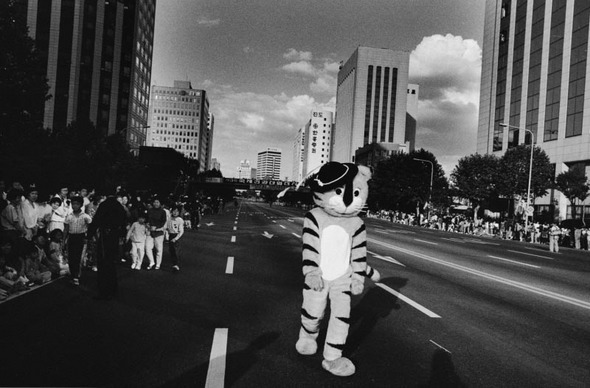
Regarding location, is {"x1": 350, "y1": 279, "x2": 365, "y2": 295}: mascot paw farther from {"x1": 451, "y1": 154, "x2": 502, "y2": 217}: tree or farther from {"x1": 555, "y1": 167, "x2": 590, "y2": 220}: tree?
{"x1": 451, "y1": 154, "x2": 502, "y2": 217}: tree

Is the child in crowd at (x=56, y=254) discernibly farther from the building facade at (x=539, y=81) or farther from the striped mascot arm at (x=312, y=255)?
the building facade at (x=539, y=81)

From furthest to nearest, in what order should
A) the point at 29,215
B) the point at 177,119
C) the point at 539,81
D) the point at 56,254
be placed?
the point at 177,119
the point at 539,81
the point at 29,215
the point at 56,254

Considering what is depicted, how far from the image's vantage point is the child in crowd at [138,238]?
384 inches

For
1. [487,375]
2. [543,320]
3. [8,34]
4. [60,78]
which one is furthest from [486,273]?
[60,78]

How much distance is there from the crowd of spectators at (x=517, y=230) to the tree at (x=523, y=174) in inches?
126

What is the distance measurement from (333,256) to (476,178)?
44753mm

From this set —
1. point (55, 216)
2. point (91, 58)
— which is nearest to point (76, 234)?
point (55, 216)

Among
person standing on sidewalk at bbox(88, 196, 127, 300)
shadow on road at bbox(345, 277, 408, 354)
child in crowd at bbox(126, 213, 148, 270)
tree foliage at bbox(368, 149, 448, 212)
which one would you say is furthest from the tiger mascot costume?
tree foliage at bbox(368, 149, 448, 212)

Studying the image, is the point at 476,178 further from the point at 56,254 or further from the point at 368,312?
the point at 56,254

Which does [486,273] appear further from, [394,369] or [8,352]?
[8,352]

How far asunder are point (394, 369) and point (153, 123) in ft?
616

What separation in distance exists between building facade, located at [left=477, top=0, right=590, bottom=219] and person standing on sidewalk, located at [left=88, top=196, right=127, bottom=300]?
121 ft

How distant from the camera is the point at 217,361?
426 cm

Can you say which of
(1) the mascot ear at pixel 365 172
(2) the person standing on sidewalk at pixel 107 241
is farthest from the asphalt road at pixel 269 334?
(1) the mascot ear at pixel 365 172
